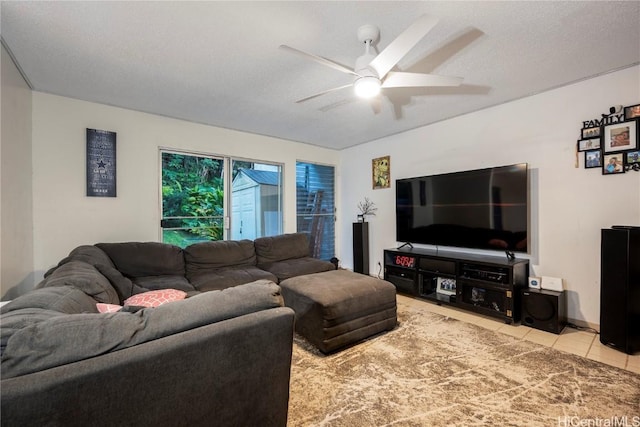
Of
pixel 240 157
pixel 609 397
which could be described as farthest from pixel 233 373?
pixel 240 157

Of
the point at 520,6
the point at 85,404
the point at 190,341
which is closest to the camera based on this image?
the point at 85,404

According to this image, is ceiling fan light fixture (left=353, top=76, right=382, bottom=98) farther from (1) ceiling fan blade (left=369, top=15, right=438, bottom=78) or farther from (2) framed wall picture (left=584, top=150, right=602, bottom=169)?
(2) framed wall picture (left=584, top=150, right=602, bottom=169)

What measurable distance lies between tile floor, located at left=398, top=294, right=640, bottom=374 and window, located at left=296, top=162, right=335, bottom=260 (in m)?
2.55

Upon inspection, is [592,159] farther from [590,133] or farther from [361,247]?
[361,247]

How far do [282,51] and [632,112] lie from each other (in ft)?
10.1

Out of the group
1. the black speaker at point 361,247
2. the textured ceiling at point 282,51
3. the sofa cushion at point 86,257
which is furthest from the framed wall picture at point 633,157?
the sofa cushion at point 86,257

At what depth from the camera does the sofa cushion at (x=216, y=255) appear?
3289 millimetres

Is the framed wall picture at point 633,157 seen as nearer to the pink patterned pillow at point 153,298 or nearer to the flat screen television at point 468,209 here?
the flat screen television at point 468,209

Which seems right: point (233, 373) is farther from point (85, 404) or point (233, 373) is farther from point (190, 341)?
point (85, 404)

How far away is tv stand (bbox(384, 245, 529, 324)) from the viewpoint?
2771 millimetres

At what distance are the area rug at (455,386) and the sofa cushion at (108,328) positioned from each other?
88 cm

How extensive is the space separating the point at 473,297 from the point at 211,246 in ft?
10.5

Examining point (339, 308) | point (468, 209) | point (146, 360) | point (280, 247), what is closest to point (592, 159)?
point (468, 209)

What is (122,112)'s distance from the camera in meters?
3.22
